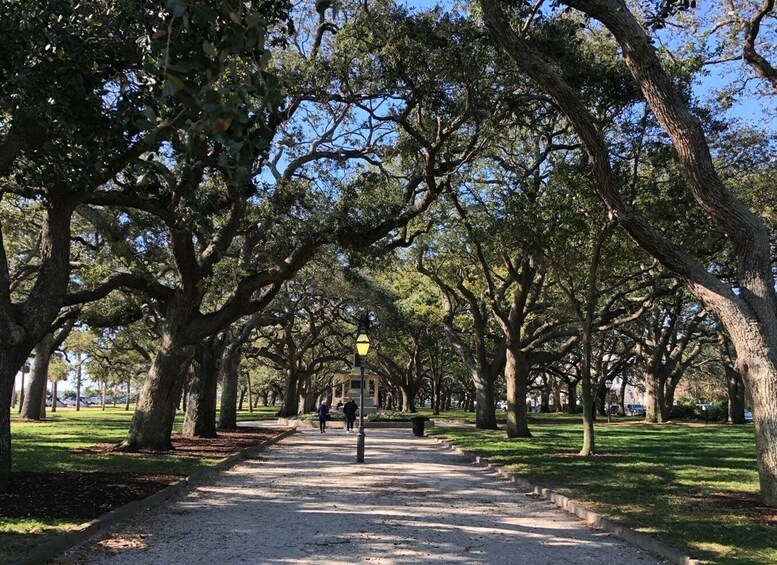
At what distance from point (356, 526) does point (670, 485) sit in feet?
20.9

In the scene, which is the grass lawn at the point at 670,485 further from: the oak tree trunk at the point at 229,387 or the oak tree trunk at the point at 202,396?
the oak tree trunk at the point at 229,387

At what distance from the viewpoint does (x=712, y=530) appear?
7672 millimetres

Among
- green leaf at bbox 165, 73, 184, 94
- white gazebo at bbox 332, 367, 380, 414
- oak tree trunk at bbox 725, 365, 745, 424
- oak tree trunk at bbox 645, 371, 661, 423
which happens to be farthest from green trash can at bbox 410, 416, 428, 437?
green leaf at bbox 165, 73, 184, 94

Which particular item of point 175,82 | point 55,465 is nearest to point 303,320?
point 55,465

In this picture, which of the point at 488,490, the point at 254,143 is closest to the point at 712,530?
the point at 488,490

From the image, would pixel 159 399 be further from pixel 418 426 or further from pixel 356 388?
pixel 356 388

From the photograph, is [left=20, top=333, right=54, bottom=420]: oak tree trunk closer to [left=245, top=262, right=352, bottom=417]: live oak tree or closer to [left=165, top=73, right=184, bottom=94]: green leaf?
[left=245, top=262, right=352, bottom=417]: live oak tree

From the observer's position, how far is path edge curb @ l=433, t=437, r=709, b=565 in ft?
21.9

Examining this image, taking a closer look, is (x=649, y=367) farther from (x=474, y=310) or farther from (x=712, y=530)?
(x=712, y=530)

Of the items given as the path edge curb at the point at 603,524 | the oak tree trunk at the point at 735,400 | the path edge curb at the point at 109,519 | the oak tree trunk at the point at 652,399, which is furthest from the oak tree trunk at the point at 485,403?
the oak tree trunk at the point at 735,400

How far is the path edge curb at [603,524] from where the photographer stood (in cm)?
669

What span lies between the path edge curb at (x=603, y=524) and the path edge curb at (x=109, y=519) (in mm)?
6028

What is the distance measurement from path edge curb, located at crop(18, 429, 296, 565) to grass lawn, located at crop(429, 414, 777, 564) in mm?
6291

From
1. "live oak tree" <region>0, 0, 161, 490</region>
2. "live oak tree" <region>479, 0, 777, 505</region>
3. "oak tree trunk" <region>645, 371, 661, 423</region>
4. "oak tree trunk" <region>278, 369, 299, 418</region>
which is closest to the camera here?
"live oak tree" <region>0, 0, 161, 490</region>
